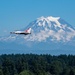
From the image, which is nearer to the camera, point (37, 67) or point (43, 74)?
point (43, 74)

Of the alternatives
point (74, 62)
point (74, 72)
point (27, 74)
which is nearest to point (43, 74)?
point (27, 74)

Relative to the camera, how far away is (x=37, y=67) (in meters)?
123

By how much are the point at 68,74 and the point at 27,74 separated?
18.5 m

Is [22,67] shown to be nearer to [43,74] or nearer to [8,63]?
[8,63]

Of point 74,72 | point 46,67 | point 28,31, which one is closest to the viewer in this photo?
point 28,31

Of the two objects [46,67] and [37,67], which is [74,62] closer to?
[46,67]

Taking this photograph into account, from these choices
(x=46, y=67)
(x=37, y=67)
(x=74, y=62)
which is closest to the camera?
(x=37, y=67)

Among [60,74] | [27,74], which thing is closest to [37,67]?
[60,74]

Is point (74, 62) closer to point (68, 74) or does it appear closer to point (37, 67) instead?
point (37, 67)

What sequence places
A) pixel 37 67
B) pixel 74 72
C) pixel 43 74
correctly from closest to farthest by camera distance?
1. pixel 43 74
2. pixel 74 72
3. pixel 37 67

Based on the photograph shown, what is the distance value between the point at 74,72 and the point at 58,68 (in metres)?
26.1

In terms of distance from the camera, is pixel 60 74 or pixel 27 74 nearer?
pixel 27 74

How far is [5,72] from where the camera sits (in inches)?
4131

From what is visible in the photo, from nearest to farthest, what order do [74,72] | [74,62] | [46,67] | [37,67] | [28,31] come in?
[28,31]
[74,72]
[37,67]
[46,67]
[74,62]
